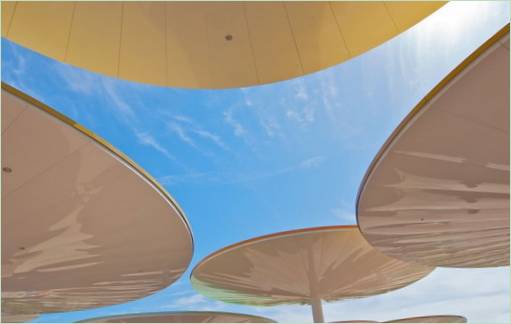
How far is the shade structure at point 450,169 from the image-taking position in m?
7.09

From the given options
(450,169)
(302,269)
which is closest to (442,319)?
(302,269)

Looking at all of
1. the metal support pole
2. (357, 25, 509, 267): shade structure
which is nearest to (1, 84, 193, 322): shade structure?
(357, 25, 509, 267): shade structure

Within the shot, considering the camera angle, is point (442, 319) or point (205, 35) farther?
point (442, 319)

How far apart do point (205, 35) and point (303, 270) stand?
13.0 meters

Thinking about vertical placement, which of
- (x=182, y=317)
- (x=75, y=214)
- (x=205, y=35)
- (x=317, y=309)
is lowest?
(x=182, y=317)

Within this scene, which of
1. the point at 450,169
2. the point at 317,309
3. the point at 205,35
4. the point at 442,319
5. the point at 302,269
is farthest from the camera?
the point at 317,309

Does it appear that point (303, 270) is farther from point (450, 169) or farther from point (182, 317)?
point (450, 169)

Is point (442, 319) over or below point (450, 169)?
below

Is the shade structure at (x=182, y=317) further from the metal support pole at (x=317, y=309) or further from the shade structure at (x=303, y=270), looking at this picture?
the metal support pole at (x=317, y=309)

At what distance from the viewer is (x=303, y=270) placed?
20.7 m

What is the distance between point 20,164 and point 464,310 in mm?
31279

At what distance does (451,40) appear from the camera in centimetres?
1414

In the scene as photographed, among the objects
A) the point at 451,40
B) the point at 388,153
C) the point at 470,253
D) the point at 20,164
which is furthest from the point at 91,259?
the point at 470,253

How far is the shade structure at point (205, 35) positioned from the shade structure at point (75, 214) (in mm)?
4219
